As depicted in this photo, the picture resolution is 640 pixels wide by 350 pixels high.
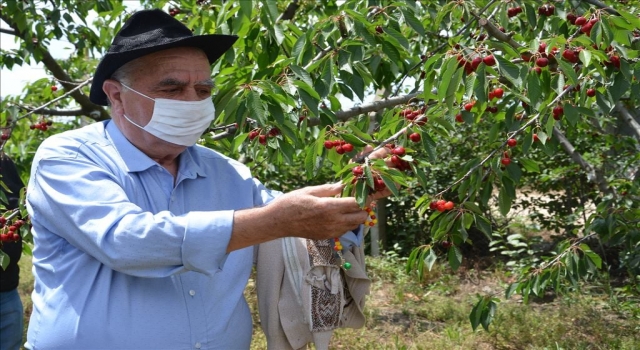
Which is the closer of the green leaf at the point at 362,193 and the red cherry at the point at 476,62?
the green leaf at the point at 362,193

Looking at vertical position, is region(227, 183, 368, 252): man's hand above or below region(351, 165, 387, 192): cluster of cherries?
below

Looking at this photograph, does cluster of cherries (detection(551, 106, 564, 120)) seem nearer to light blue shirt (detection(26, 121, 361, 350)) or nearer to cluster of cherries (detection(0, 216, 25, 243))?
light blue shirt (detection(26, 121, 361, 350))

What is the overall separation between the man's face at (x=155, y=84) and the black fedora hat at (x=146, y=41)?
34 millimetres

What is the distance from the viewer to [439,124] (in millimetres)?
2467

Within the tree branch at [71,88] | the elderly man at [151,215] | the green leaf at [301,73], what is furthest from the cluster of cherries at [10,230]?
the tree branch at [71,88]

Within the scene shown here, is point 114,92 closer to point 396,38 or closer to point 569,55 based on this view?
point 396,38

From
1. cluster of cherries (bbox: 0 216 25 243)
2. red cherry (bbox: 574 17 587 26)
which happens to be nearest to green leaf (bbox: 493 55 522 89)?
red cherry (bbox: 574 17 587 26)

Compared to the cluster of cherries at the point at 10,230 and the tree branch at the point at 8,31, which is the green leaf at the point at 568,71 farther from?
the tree branch at the point at 8,31

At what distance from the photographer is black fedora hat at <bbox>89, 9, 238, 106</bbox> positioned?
6.51 feet

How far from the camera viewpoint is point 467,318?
530 cm

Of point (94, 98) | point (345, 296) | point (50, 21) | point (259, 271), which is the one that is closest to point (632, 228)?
point (345, 296)

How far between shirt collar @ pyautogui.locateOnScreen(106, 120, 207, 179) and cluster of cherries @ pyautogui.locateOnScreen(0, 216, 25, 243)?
1.52m

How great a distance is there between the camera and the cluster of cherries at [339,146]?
2363mm

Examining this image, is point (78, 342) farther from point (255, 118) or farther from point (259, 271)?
point (255, 118)
